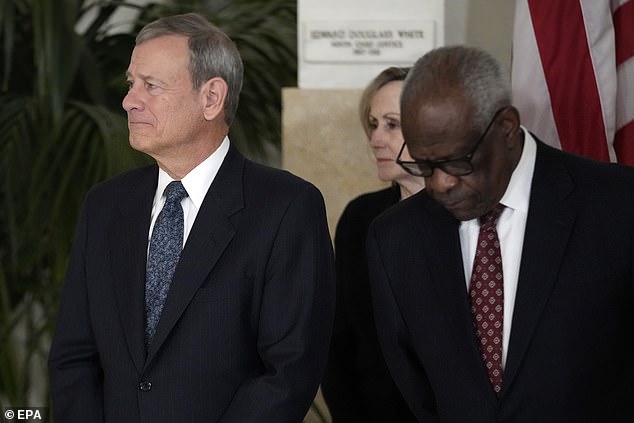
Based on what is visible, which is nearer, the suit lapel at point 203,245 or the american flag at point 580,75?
the suit lapel at point 203,245

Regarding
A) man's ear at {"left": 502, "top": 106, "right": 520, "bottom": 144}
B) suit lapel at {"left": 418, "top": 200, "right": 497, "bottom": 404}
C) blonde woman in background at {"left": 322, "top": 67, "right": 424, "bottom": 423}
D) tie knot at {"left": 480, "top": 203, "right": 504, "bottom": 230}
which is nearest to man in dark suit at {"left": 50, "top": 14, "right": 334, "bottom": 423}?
suit lapel at {"left": 418, "top": 200, "right": 497, "bottom": 404}

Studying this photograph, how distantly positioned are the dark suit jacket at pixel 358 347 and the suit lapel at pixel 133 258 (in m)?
0.80

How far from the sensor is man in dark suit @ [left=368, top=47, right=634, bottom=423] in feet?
7.26

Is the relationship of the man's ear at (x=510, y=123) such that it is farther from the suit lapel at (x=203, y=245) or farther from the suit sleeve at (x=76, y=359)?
the suit sleeve at (x=76, y=359)

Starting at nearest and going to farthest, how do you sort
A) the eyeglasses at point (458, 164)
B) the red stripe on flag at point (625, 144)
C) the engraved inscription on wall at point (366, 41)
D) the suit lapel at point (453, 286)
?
1. the eyeglasses at point (458, 164)
2. the suit lapel at point (453, 286)
3. the red stripe on flag at point (625, 144)
4. the engraved inscription on wall at point (366, 41)

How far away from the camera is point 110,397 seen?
2.55 metres

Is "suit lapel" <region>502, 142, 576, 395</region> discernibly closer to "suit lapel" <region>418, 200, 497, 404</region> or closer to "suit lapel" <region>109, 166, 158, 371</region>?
"suit lapel" <region>418, 200, 497, 404</region>

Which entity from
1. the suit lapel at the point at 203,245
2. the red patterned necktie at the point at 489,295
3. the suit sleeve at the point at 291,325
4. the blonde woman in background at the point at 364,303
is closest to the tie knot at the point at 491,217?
the red patterned necktie at the point at 489,295

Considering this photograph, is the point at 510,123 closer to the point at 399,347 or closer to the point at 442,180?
the point at 442,180

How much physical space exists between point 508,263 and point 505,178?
0.18 meters

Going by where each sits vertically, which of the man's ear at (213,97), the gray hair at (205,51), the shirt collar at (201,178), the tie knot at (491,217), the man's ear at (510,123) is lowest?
the tie knot at (491,217)

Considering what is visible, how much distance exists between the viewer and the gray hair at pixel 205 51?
101 inches

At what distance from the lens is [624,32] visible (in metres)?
3.26

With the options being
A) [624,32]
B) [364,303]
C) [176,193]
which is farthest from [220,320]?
[624,32]
